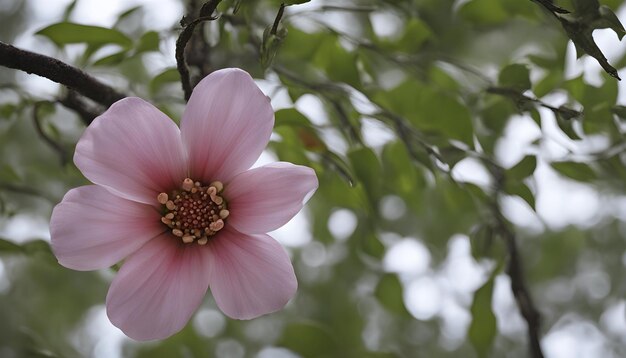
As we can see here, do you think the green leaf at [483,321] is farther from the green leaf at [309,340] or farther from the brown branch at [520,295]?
the green leaf at [309,340]

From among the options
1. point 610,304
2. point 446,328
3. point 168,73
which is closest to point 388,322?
point 446,328

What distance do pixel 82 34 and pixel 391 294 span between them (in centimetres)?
39

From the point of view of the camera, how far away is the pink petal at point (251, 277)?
0.44 meters

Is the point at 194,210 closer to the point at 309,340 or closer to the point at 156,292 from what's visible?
the point at 156,292

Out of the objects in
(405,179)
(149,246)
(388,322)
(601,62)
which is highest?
(601,62)

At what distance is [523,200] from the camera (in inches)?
22.6

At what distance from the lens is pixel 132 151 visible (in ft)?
1.45

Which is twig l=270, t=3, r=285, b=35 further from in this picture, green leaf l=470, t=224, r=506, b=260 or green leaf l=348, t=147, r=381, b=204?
Answer: green leaf l=470, t=224, r=506, b=260

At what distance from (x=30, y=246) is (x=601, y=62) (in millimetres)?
453

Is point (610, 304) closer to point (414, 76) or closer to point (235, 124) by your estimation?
point (414, 76)

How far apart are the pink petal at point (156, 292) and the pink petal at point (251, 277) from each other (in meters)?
0.01

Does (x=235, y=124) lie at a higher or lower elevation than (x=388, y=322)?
higher

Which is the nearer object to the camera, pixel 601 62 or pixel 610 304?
pixel 601 62

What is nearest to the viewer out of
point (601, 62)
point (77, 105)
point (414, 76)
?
point (601, 62)
